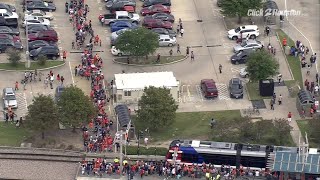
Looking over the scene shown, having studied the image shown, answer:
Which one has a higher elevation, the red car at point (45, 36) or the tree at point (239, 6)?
the tree at point (239, 6)

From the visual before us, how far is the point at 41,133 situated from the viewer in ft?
471

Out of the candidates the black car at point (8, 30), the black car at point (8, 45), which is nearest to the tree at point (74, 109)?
the black car at point (8, 45)

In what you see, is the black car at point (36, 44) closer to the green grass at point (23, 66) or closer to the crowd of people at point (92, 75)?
the green grass at point (23, 66)

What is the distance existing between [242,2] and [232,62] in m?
11.2

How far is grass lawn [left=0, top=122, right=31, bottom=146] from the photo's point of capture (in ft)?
467

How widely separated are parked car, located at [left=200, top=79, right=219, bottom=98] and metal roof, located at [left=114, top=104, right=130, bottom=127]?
374 inches

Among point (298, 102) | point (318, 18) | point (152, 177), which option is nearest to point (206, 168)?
point (152, 177)

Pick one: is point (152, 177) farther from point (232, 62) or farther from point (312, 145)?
point (232, 62)

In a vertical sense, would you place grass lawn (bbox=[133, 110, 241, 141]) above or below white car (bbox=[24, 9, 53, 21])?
below

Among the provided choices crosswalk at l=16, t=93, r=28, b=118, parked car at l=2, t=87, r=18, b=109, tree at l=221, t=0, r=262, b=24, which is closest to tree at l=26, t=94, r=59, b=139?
crosswalk at l=16, t=93, r=28, b=118

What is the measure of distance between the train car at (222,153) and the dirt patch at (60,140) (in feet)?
34.2

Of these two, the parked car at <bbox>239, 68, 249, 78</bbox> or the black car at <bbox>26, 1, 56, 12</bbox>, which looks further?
the black car at <bbox>26, 1, 56, 12</bbox>

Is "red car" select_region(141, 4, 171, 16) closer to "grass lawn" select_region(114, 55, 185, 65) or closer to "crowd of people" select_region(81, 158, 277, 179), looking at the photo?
"grass lawn" select_region(114, 55, 185, 65)

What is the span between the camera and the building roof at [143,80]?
15038 cm
